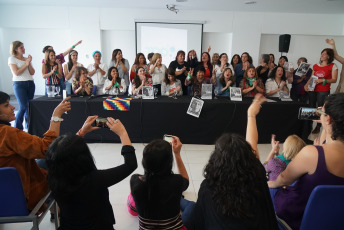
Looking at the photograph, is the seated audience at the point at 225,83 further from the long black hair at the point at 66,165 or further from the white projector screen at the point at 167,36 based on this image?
the white projector screen at the point at 167,36

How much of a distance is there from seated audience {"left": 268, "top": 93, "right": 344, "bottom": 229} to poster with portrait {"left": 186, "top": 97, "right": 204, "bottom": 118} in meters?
2.02

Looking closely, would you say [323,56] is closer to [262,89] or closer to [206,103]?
[262,89]

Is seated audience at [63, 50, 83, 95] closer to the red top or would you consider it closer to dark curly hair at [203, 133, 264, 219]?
dark curly hair at [203, 133, 264, 219]

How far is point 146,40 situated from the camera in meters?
6.71

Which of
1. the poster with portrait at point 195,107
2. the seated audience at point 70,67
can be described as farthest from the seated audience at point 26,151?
the seated audience at point 70,67

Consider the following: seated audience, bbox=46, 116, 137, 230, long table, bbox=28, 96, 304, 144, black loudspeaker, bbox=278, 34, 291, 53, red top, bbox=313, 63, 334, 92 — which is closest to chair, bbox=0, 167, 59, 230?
seated audience, bbox=46, 116, 137, 230

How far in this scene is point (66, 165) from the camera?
0.96 meters

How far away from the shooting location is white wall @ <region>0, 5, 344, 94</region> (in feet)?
21.0

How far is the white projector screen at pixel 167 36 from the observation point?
6609mm

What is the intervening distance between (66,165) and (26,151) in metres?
0.42

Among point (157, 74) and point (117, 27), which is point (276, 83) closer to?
point (157, 74)

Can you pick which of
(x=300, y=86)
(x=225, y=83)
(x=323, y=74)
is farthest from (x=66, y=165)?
(x=300, y=86)

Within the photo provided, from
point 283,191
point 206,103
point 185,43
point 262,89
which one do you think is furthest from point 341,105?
point 185,43

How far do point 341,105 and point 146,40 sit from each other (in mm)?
6242
